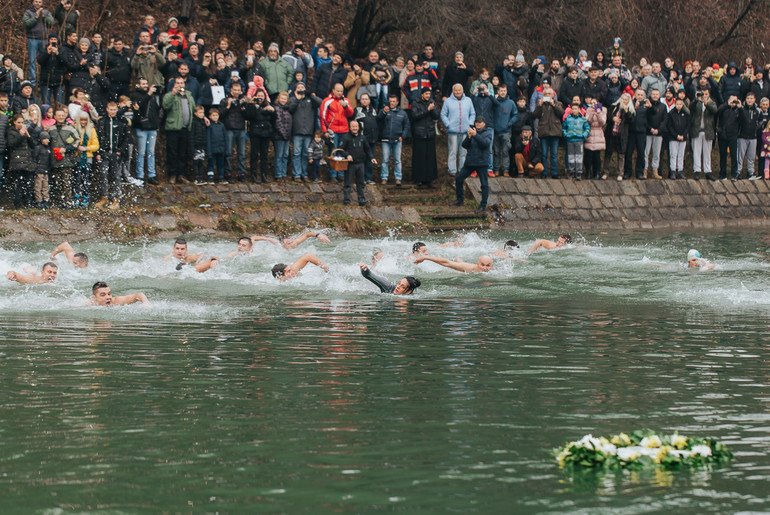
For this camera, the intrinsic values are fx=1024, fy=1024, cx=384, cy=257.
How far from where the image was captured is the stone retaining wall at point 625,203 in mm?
23641

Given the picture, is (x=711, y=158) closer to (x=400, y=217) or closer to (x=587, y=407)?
(x=400, y=217)

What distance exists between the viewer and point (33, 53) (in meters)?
20.4

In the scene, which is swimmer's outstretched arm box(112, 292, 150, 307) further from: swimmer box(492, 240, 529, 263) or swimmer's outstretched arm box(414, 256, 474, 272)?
swimmer box(492, 240, 529, 263)

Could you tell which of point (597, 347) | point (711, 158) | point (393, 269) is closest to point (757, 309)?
point (597, 347)

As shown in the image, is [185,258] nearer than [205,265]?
No

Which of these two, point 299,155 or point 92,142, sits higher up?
point 92,142

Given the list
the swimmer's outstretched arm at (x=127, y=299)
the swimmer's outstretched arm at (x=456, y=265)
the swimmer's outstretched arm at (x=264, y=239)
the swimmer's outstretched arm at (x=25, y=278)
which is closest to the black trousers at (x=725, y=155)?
the swimmer's outstretched arm at (x=456, y=265)

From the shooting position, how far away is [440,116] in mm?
23875

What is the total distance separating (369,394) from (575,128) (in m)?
16.5

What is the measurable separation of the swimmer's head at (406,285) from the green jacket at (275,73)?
8507mm

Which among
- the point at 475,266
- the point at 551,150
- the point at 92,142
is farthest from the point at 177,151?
the point at 551,150

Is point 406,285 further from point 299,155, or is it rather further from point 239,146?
point 299,155

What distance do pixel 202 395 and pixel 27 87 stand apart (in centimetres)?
1243

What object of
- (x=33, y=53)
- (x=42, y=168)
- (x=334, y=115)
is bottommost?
(x=42, y=168)
